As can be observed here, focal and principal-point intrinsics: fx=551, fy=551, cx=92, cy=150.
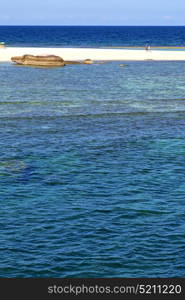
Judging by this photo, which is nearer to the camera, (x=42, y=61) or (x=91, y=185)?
(x=91, y=185)

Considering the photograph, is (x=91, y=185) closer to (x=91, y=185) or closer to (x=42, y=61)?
(x=91, y=185)

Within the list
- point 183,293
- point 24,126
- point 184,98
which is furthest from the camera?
point 184,98

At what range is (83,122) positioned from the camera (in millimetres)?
53062

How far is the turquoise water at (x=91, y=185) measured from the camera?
2548 cm

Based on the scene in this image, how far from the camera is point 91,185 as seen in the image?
1377 inches

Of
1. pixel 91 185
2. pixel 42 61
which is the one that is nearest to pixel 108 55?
pixel 42 61

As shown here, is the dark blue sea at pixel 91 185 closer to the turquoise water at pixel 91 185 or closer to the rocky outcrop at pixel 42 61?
the turquoise water at pixel 91 185

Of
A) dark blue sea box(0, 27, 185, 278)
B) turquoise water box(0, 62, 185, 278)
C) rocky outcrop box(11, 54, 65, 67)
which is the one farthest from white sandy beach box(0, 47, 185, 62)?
turquoise water box(0, 62, 185, 278)

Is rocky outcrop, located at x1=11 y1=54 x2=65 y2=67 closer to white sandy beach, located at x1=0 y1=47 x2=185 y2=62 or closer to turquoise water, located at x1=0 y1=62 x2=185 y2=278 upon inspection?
white sandy beach, located at x1=0 y1=47 x2=185 y2=62

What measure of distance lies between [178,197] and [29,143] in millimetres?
15793

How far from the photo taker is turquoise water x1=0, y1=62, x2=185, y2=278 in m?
25.5

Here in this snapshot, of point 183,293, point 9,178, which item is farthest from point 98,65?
point 183,293

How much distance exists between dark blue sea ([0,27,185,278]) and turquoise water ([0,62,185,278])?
0.06m

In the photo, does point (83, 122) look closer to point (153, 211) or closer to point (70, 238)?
point (153, 211)
